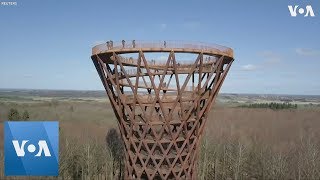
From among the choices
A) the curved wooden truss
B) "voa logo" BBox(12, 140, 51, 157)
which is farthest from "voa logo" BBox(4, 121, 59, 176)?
the curved wooden truss

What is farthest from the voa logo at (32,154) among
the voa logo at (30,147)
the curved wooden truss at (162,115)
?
the curved wooden truss at (162,115)

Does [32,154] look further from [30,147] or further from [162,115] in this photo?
[162,115]

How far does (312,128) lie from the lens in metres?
80.6

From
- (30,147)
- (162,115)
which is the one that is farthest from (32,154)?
(162,115)

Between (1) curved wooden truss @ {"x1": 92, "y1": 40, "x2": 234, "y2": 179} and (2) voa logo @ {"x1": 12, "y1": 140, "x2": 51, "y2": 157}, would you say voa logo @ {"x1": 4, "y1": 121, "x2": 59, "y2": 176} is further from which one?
(1) curved wooden truss @ {"x1": 92, "y1": 40, "x2": 234, "y2": 179}

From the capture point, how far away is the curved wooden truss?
947 inches

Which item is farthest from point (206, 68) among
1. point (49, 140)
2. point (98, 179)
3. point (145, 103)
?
point (98, 179)

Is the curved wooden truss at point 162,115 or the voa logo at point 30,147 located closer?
the curved wooden truss at point 162,115

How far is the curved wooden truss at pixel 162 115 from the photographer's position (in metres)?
24.0

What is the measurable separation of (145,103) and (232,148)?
27.3 m

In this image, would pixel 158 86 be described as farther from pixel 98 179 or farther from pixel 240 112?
pixel 240 112

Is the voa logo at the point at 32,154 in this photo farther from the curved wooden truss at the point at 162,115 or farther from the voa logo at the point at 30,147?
the curved wooden truss at the point at 162,115

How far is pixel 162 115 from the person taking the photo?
976 inches

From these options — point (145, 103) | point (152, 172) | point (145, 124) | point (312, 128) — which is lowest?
point (312, 128)
